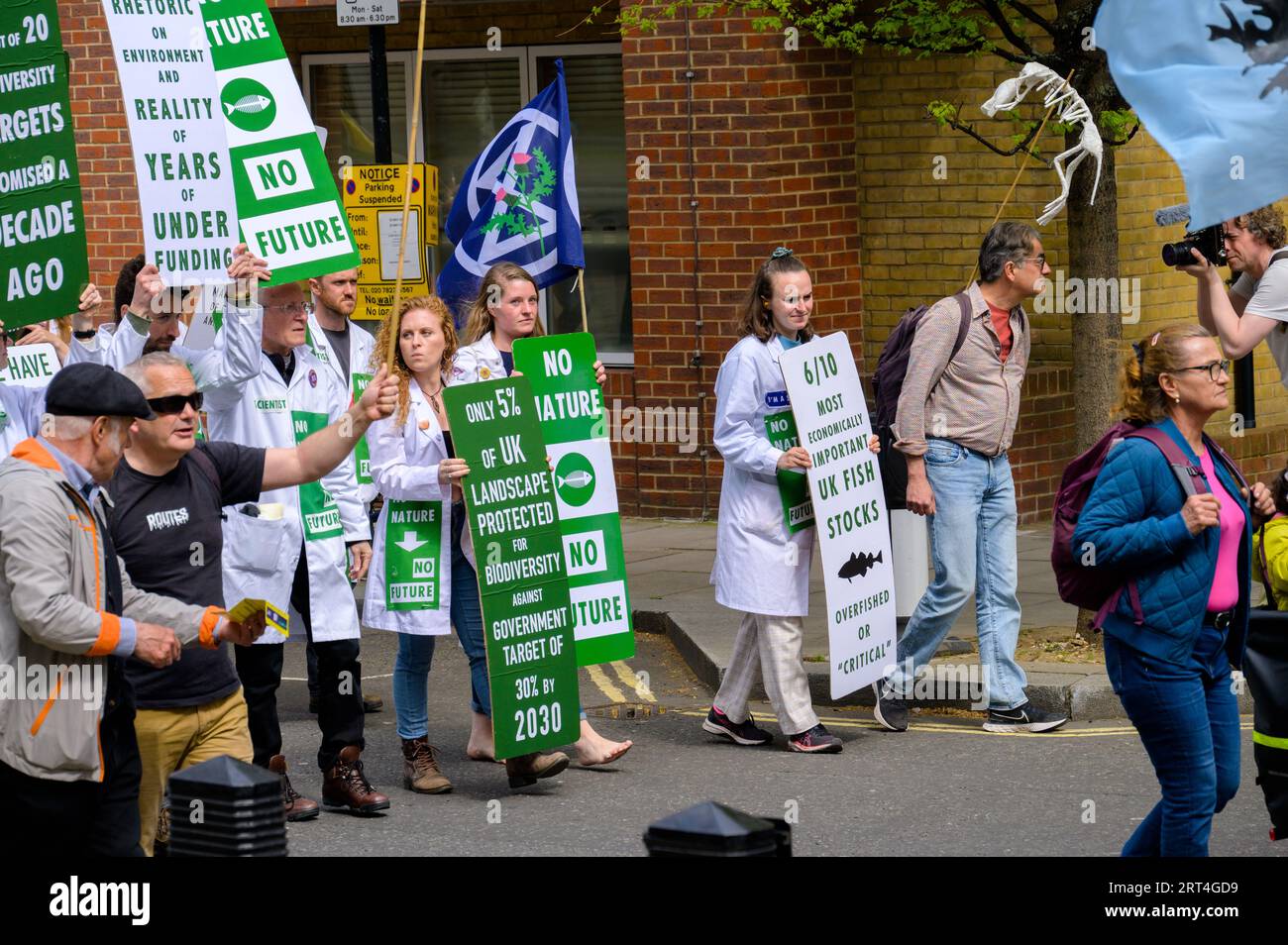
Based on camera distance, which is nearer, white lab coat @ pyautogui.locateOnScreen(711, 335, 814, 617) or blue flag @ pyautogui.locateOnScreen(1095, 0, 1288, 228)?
blue flag @ pyautogui.locateOnScreen(1095, 0, 1288, 228)

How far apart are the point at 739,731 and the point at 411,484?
1.86 meters

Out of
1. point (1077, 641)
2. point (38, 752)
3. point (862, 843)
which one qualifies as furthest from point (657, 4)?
point (38, 752)

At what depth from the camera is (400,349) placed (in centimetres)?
788

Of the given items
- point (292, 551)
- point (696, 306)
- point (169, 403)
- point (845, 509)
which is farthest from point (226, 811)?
point (696, 306)

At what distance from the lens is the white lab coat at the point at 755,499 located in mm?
8250

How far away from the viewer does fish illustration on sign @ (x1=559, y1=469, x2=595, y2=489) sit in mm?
8289

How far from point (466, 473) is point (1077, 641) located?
3418mm

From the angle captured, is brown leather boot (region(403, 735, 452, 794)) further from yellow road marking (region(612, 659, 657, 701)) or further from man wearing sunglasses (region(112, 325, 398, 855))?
yellow road marking (region(612, 659, 657, 701))

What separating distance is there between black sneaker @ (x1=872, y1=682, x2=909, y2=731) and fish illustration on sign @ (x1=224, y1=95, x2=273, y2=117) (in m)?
3.62

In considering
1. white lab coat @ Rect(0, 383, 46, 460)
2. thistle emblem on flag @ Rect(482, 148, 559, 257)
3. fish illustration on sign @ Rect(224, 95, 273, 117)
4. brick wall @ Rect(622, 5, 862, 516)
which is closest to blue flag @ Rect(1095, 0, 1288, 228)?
fish illustration on sign @ Rect(224, 95, 273, 117)

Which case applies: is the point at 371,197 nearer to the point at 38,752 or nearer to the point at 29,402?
the point at 29,402

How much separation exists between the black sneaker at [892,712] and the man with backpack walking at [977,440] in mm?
346

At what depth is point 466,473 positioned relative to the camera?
7.61 meters

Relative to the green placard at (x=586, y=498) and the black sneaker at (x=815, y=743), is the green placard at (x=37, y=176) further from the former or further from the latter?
the black sneaker at (x=815, y=743)
